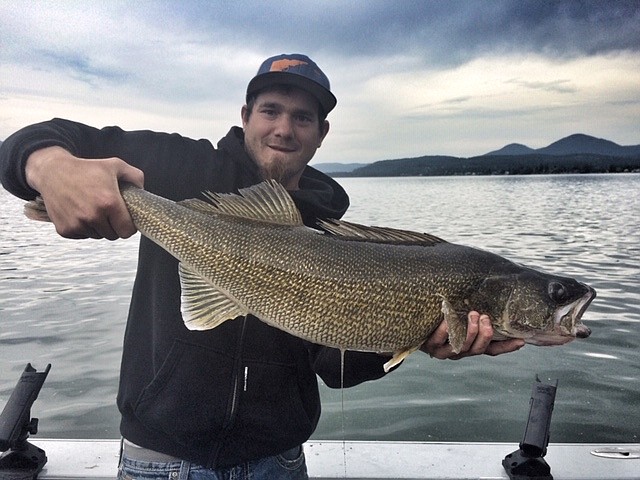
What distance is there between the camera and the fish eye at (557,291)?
8.59 feet

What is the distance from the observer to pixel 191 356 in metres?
2.49

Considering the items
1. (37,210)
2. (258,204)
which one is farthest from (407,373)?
(37,210)

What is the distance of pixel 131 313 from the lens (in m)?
2.64

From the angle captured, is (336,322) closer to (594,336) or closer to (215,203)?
(215,203)

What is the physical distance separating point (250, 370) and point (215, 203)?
80cm

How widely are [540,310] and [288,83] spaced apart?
68.9 inches

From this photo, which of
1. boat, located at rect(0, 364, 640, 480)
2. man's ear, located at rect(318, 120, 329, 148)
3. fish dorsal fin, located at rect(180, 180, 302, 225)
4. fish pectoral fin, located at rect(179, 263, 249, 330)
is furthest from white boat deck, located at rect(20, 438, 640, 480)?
man's ear, located at rect(318, 120, 329, 148)

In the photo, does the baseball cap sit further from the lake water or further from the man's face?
the lake water

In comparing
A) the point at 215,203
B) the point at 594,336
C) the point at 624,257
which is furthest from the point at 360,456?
the point at 624,257

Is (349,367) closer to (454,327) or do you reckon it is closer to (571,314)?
(454,327)

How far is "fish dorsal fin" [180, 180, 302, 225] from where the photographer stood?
8.14 feet

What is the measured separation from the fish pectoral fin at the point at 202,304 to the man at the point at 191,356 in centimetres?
20

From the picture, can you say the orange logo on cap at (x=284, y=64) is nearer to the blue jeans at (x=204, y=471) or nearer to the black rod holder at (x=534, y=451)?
the blue jeans at (x=204, y=471)

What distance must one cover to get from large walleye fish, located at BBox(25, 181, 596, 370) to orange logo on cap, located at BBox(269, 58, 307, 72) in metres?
0.78
